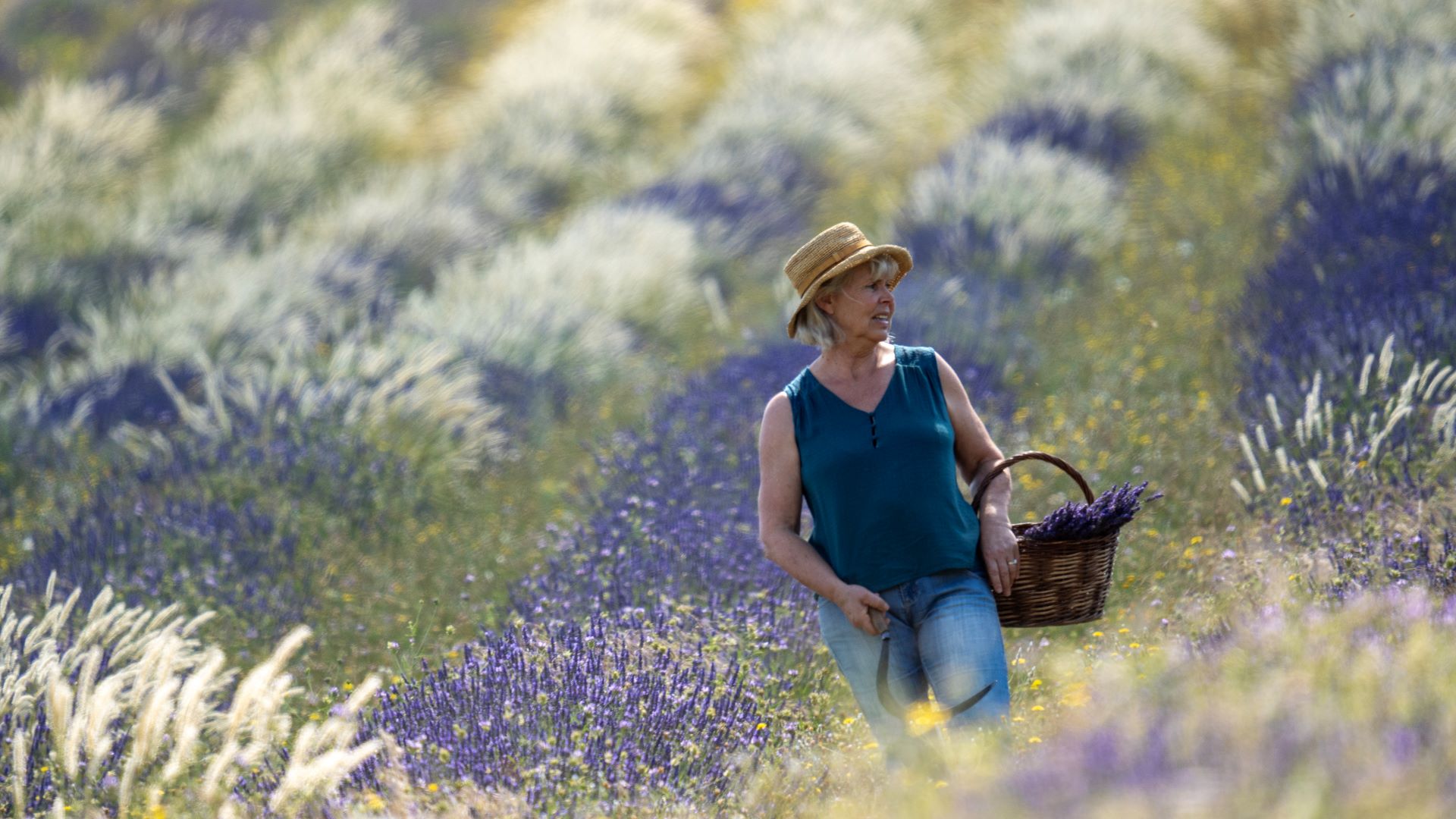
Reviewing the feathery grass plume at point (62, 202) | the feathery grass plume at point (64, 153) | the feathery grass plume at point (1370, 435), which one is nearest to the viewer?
the feathery grass plume at point (1370, 435)

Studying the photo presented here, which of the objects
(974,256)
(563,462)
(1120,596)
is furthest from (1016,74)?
(1120,596)

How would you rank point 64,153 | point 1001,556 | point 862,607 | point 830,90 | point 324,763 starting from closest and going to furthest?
point 324,763 → point 862,607 → point 1001,556 → point 830,90 → point 64,153

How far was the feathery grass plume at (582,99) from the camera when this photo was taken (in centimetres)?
1146

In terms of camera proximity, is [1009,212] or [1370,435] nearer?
[1370,435]

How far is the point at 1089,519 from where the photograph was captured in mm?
2898

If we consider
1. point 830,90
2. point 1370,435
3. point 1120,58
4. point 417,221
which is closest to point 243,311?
point 417,221

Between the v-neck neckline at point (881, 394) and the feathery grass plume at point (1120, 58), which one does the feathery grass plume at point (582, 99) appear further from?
the v-neck neckline at point (881, 394)

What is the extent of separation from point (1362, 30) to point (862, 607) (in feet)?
30.4

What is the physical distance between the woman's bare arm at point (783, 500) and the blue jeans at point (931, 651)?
0.40 ft

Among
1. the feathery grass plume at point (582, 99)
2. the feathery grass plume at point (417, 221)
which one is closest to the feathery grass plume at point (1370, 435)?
the feathery grass plume at point (417, 221)

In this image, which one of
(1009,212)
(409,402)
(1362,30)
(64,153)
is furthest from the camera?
(64,153)

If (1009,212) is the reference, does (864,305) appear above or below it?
above

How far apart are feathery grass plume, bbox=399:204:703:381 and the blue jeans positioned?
414 centimetres

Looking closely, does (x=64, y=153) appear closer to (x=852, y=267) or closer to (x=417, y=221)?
(x=417, y=221)
